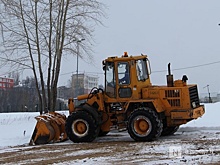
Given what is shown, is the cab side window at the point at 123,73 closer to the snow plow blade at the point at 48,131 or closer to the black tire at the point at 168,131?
the black tire at the point at 168,131

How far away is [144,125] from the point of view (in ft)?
42.0

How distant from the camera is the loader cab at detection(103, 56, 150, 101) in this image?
13461 millimetres

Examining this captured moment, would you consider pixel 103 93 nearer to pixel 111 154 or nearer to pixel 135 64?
pixel 135 64

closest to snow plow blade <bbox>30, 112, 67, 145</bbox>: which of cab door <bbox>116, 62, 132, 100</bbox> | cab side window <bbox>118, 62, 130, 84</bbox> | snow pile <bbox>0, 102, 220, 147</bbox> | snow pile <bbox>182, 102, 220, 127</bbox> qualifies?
snow pile <bbox>0, 102, 220, 147</bbox>

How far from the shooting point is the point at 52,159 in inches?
381

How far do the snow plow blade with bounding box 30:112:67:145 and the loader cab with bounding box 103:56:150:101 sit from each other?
213 centimetres

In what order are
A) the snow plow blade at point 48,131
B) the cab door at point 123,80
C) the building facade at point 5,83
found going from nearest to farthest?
the cab door at point 123,80
the snow plow blade at point 48,131
the building facade at point 5,83

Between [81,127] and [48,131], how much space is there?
1.14 m

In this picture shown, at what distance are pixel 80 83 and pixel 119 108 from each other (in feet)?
150

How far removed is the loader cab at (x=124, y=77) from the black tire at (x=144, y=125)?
89 centimetres

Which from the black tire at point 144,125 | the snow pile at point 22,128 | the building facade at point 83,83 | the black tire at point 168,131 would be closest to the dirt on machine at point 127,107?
the black tire at point 144,125

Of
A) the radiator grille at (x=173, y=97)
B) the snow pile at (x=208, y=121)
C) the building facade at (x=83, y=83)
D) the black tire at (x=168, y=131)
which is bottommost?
the black tire at (x=168, y=131)

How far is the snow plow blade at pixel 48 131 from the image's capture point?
13609 mm

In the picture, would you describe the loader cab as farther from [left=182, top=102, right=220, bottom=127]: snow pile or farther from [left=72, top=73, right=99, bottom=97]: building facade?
[left=72, top=73, right=99, bottom=97]: building facade
